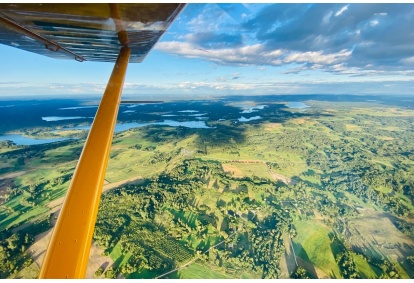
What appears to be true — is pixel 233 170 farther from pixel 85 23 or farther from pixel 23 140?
pixel 23 140

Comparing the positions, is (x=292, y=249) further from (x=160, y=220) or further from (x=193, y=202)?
(x=160, y=220)

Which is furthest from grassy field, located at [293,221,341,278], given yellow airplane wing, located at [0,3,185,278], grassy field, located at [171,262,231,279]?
yellow airplane wing, located at [0,3,185,278]

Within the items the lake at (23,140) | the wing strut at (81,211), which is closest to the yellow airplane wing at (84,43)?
the wing strut at (81,211)

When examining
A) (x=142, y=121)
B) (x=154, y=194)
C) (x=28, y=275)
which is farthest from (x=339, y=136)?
(x=28, y=275)

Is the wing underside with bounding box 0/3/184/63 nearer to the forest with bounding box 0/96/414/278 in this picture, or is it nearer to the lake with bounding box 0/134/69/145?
the forest with bounding box 0/96/414/278

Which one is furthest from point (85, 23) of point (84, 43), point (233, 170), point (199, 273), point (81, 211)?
point (233, 170)

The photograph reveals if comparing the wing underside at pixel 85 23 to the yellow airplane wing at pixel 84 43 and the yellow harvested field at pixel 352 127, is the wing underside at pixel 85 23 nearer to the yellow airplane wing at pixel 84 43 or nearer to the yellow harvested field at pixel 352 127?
the yellow airplane wing at pixel 84 43

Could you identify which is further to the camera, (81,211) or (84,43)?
(84,43)

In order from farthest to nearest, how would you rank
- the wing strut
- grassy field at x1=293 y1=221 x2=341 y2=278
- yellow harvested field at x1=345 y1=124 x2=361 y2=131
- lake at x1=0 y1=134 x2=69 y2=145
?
yellow harvested field at x1=345 y1=124 x2=361 y2=131, lake at x1=0 y1=134 x2=69 y2=145, grassy field at x1=293 y1=221 x2=341 y2=278, the wing strut
